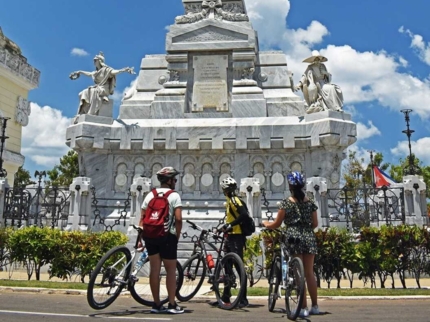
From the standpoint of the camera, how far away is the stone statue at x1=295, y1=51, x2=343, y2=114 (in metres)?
17.9

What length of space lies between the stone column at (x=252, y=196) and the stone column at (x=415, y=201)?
17.0ft

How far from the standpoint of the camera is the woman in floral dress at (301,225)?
6.59 m

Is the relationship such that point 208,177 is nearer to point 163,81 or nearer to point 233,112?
point 233,112

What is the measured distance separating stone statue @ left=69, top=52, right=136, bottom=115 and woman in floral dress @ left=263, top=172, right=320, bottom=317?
45.5ft

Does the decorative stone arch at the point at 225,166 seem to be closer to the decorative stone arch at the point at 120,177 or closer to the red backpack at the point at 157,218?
the decorative stone arch at the point at 120,177

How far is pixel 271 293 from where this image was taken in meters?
7.07

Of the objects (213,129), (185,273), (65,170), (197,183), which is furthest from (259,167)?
(65,170)

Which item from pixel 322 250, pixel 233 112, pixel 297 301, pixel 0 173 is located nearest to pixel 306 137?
pixel 233 112

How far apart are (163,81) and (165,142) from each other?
4492mm

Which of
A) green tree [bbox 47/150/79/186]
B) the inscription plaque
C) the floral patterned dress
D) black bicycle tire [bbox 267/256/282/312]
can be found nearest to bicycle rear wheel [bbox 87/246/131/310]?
black bicycle tire [bbox 267/256/282/312]

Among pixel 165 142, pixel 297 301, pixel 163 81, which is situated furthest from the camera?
pixel 163 81

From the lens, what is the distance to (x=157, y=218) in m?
6.68

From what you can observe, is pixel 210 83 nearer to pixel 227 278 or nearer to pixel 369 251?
pixel 369 251

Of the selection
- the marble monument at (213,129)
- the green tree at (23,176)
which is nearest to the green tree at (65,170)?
the green tree at (23,176)
